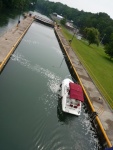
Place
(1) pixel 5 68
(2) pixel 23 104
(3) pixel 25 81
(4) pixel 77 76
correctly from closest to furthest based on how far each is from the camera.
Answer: (2) pixel 23 104 → (3) pixel 25 81 → (1) pixel 5 68 → (4) pixel 77 76

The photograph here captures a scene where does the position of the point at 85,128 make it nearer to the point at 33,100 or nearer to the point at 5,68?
the point at 33,100

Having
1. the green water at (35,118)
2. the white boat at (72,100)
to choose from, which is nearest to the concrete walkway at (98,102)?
the green water at (35,118)

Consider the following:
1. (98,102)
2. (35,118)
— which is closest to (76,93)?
(98,102)

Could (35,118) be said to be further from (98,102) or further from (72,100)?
(98,102)

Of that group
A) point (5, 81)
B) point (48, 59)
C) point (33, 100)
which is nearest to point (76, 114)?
point (33, 100)

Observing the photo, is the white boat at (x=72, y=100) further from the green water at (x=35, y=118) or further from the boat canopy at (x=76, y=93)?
the green water at (x=35, y=118)

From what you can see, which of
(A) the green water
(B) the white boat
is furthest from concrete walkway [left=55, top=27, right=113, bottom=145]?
(B) the white boat

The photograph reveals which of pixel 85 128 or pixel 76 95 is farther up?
pixel 76 95

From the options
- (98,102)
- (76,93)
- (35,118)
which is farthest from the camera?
(98,102)
